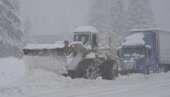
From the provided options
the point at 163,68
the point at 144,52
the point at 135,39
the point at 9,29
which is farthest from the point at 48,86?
the point at 9,29

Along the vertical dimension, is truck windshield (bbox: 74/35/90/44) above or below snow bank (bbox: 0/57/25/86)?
above

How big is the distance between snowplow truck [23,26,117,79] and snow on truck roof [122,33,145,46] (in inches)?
207

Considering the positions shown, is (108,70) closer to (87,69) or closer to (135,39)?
(87,69)

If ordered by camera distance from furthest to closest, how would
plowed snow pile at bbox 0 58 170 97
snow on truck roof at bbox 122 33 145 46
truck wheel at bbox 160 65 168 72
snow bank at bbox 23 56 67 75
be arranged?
truck wheel at bbox 160 65 168 72
snow on truck roof at bbox 122 33 145 46
snow bank at bbox 23 56 67 75
plowed snow pile at bbox 0 58 170 97

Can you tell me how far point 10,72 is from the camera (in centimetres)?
2075

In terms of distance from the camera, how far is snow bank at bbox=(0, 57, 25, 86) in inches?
756

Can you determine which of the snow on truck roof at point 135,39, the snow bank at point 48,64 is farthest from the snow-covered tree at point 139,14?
the snow bank at point 48,64

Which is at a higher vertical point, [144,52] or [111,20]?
[111,20]

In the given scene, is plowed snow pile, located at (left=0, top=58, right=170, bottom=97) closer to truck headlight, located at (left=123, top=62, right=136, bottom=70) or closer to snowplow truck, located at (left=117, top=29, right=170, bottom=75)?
truck headlight, located at (left=123, top=62, right=136, bottom=70)

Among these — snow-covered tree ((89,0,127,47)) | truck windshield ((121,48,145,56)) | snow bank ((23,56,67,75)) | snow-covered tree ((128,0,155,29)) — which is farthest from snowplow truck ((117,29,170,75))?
snow-covered tree ((128,0,155,29))

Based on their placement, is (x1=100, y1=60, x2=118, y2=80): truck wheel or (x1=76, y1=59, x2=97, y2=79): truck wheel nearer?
(x1=76, y1=59, x2=97, y2=79): truck wheel

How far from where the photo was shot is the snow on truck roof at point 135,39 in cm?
3009

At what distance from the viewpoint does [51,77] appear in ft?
68.0

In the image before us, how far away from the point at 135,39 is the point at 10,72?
479 inches
